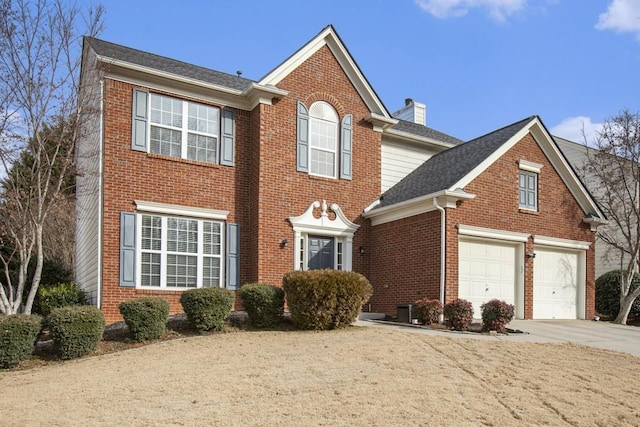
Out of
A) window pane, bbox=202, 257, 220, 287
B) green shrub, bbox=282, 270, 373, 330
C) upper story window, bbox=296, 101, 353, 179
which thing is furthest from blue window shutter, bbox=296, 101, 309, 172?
green shrub, bbox=282, 270, 373, 330

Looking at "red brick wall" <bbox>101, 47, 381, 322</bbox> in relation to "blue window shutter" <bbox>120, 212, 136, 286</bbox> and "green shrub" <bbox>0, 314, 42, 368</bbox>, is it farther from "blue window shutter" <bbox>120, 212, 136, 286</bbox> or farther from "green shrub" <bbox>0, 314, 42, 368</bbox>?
"green shrub" <bbox>0, 314, 42, 368</bbox>

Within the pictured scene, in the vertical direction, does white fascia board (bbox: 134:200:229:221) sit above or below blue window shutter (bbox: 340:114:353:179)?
below

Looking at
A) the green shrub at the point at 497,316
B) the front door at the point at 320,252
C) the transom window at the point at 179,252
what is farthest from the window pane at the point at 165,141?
the green shrub at the point at 497,316

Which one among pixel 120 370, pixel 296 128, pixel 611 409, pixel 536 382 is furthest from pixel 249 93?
pixel 611 409

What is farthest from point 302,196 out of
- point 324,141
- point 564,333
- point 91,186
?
point 564,333

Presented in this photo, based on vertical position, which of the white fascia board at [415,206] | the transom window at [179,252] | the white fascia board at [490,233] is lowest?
the transom window at [179,252]

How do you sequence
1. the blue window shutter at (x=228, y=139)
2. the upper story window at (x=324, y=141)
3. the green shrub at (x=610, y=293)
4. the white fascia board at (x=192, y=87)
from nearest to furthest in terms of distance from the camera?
the white fascia board at (x=192, y=87) → the blue window shutter at (x=228, y=139) → the upper story window at (x=324, y=141) → the green shrub at (x=610, y=293)

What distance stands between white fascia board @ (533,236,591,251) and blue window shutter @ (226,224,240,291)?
8779 millimetres

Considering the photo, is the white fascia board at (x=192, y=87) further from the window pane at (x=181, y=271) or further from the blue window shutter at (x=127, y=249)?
the window pane at (x=181, y=271)

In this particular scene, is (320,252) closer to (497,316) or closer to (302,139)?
(302,139)

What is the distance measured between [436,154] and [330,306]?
385 inches

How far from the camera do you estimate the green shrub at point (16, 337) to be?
10.3 meters

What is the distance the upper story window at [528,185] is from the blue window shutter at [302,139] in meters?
6.37

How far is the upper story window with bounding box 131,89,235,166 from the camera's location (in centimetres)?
1446
